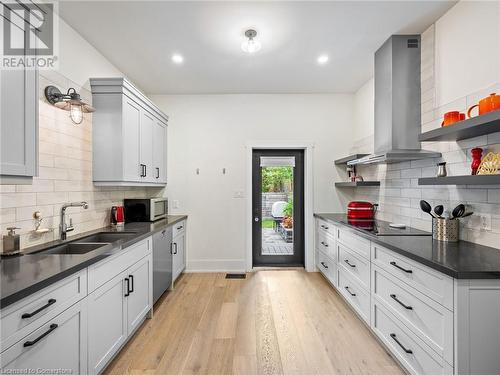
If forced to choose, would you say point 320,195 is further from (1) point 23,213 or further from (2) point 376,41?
(1) point 23,213

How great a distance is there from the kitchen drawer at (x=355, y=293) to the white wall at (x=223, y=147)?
4.49 feet

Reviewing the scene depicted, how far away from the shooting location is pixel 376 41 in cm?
264

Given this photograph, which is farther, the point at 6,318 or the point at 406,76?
the point at 406,76

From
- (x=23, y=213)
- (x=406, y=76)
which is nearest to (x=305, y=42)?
(x=406, y=76)

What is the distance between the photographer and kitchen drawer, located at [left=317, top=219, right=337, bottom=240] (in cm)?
326

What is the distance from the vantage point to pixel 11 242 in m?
1.72

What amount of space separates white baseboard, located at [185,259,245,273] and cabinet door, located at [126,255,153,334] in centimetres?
144

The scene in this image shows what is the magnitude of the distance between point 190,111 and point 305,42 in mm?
2125

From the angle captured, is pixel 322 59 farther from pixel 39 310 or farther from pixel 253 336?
pixel 39 310

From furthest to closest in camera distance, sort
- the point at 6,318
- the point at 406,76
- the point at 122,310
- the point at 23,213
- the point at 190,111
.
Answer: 1. the point at 190,111
2. the point at 406,76
3. the point at 122,310
4. the point at 23,213
5. the point at 6,318

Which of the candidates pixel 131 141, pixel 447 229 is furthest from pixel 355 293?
pixel 131 141

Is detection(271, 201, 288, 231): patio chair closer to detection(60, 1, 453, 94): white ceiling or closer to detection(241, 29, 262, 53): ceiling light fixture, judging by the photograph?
detection(60, 1, 453, 94): white ceiling

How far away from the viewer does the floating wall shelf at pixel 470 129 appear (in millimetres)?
1479

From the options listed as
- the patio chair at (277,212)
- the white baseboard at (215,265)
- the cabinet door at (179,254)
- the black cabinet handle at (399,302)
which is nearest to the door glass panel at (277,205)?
the patio chair at (277,212)
